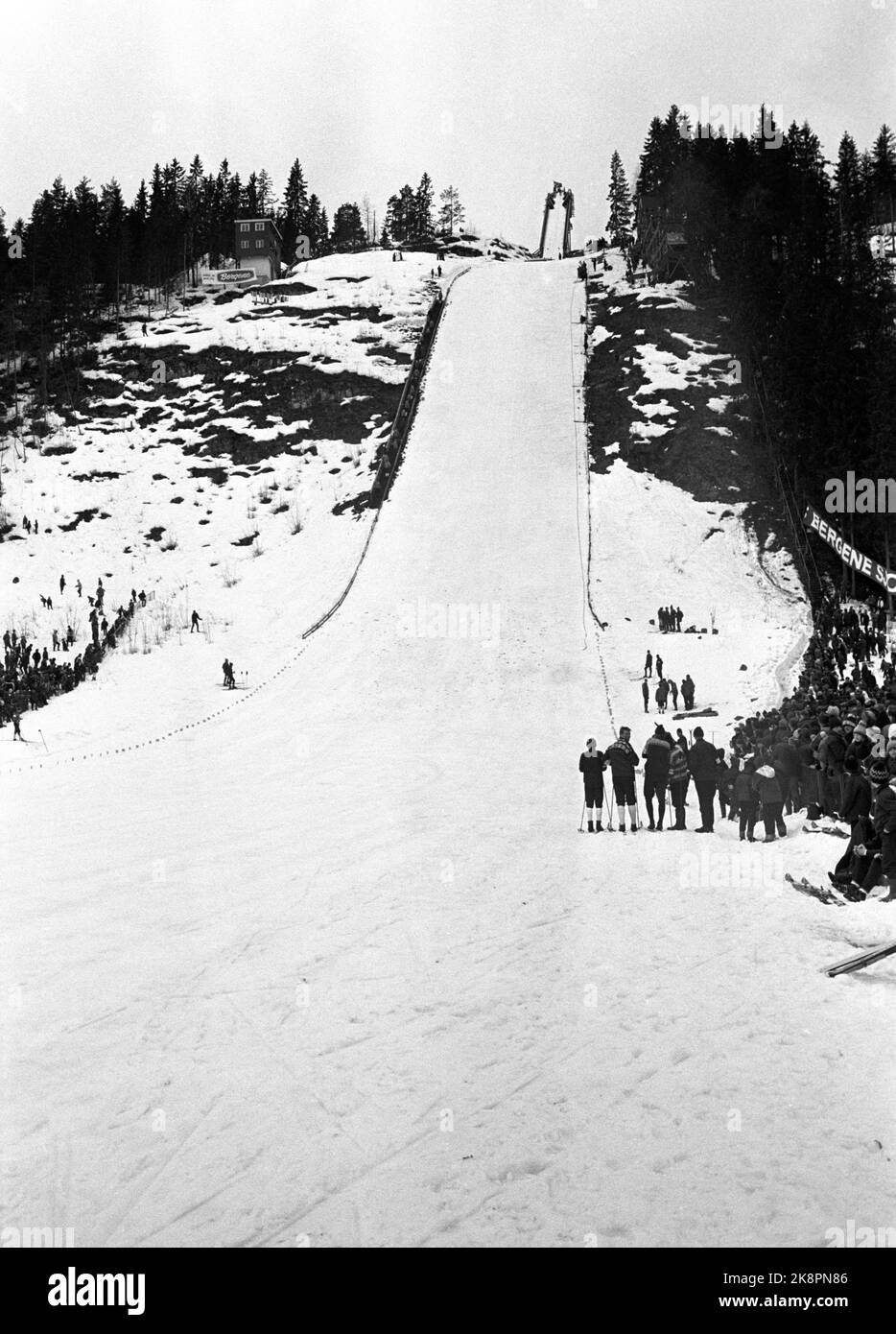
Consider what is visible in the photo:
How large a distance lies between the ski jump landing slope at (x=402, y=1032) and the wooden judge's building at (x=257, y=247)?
2332 inches

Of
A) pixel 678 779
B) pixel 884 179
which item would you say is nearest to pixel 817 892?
pixel 678 779

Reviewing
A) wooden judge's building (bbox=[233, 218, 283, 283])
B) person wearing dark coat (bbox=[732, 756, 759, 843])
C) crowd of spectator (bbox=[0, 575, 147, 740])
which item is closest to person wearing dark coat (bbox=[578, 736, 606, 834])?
person wearing dark coat (bbox=[732, 756, 759, 843])

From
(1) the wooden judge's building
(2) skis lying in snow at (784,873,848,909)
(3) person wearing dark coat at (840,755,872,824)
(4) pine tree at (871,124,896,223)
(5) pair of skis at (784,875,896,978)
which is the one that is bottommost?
(2) skis lying in snow at (784,873,848,909)

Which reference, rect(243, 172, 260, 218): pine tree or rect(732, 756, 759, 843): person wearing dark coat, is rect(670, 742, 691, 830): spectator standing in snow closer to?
rect(732, 756, 759, 843): person wearing dark coat

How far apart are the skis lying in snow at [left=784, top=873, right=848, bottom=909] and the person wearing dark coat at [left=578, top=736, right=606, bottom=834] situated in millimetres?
3328

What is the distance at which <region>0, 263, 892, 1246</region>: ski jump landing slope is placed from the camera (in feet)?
16.2

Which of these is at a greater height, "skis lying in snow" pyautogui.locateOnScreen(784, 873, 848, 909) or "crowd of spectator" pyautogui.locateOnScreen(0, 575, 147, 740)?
"crowd of spectator" pyautogui.locateOnScreen(0, 575, 147, 740)

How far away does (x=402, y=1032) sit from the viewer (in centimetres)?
667

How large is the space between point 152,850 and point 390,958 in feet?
15.4

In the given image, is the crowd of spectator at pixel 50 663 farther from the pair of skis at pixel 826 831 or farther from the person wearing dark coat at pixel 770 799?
the pair of skis at pixel 826 831

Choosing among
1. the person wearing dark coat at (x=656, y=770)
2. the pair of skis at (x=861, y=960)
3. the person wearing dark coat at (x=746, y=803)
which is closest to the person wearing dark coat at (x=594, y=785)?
the person wearing dark coat at (x=656, y=770)

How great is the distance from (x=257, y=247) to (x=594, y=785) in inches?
2501

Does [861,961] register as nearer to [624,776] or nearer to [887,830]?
[887,830]

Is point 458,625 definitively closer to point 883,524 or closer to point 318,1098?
point 883,524
